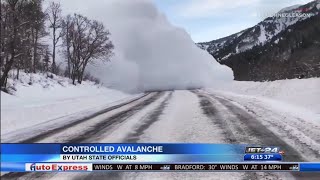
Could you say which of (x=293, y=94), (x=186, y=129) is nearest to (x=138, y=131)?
(x=186, y=129)

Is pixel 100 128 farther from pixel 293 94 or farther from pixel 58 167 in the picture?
pixel 293 94

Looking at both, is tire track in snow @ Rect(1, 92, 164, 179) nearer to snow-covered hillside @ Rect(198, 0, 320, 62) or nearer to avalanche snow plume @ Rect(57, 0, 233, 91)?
avalanche snow plume @ Rect(57, 0, 233, 91)

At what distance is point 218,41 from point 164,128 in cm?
97

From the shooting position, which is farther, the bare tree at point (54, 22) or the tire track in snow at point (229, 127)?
the tire track in snow at point (229, 127)

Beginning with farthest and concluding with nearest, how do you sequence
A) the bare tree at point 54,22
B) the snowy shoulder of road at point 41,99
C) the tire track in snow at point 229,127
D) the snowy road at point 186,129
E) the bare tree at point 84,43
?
the tire track in snow at point 229,127 → the snowy road at point 186,129 → the bare tree at point 84,43 → the bare tree at point 54,22 → the snowy shoulder of road at point 41,99

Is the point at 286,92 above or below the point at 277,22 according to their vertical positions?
below

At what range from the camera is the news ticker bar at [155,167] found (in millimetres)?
3465

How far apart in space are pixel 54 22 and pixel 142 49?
2.53 feet

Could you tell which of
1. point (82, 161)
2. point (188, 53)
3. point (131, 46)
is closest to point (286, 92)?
point (188, 53)

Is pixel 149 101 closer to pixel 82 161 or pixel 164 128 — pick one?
pixel 164 128

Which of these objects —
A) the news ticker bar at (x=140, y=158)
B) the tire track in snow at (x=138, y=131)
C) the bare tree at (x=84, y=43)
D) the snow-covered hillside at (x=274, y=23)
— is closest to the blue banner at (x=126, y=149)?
the news ticker bar at (x=140, y=158)

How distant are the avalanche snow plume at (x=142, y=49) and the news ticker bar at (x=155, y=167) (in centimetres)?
73

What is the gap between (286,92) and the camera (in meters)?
5.85

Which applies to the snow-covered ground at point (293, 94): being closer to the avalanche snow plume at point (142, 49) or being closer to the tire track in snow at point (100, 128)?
the tire track in snow at point (100, 128)
